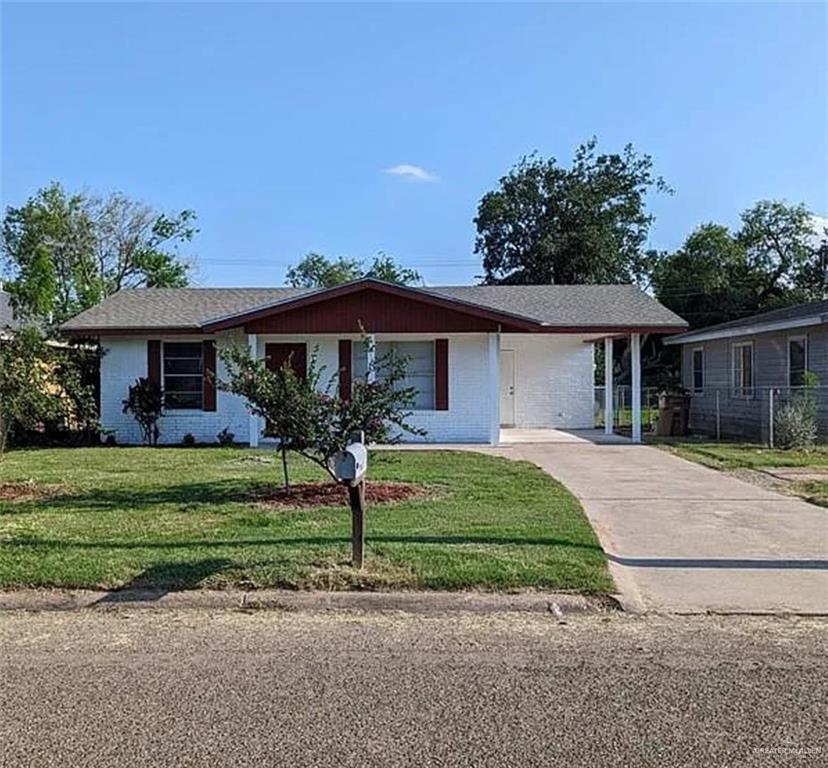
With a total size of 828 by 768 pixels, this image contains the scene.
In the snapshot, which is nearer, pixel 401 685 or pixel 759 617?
pixel 401 685

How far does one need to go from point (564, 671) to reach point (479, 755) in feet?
3.92

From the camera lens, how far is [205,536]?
825 centimetres

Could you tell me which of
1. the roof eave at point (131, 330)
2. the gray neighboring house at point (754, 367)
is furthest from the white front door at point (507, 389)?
the roof eave at point (131, 330)

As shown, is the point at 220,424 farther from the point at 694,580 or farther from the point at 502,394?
the point at 694,580

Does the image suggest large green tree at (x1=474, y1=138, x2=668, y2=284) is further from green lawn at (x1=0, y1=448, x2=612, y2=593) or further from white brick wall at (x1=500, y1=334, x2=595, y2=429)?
green lawn at (x1=0, y1=448, x2=612, y2=593)

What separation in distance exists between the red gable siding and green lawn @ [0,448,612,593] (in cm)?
671

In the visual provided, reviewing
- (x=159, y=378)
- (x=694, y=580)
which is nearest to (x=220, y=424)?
(x=159, y=378)

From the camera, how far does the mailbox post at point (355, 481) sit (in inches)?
268

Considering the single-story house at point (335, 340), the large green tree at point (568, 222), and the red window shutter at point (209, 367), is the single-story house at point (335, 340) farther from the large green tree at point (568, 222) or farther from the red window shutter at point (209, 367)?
the large green tree at point (568, 222)

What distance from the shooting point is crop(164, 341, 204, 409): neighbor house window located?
2102 cm

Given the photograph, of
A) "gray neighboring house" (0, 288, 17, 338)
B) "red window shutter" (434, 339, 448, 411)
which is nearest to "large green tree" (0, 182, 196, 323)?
"gray neighboring house" (0, 288, 17, 338)

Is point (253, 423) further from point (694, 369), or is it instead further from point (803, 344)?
point (694, 369)

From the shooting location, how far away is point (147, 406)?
66.6 feet

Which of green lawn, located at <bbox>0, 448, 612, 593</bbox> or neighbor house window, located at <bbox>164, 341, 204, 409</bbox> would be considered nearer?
green lawn, located at <bbox>0, 448, 612, 593</bbox>
